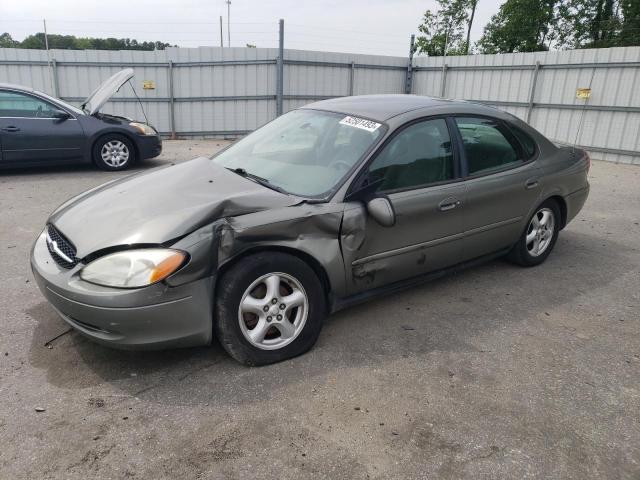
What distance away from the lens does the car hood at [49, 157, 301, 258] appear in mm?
2779

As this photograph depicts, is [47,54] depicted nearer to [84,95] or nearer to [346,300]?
[84,95]

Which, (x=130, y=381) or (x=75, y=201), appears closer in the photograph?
(x=130, y=381)

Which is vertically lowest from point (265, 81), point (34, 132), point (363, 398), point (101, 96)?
point (363, 398)

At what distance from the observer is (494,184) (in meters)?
4.05

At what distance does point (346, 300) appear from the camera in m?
A: 3.38

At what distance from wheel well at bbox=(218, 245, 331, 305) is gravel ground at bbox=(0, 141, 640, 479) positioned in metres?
0.41

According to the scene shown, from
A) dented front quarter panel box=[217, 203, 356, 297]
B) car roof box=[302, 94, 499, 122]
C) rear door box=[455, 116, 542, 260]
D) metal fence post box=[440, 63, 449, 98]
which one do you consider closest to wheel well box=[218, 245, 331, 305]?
dented front quarter panel box=[217, 203, 356, 297]

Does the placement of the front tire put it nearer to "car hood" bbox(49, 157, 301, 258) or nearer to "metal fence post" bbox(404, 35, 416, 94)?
"car hood" bbox(49, 157, 301, 258)

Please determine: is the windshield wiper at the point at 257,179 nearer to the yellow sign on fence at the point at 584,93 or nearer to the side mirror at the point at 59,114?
the side mirror at the point at 59,114

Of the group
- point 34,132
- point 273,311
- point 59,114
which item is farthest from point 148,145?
point 273,311

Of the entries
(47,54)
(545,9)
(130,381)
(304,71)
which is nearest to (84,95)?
(47,54)

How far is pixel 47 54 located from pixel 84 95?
126 cm

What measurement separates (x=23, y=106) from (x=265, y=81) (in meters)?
6.70

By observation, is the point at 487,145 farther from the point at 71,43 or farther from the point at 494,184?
the point at 71,43
